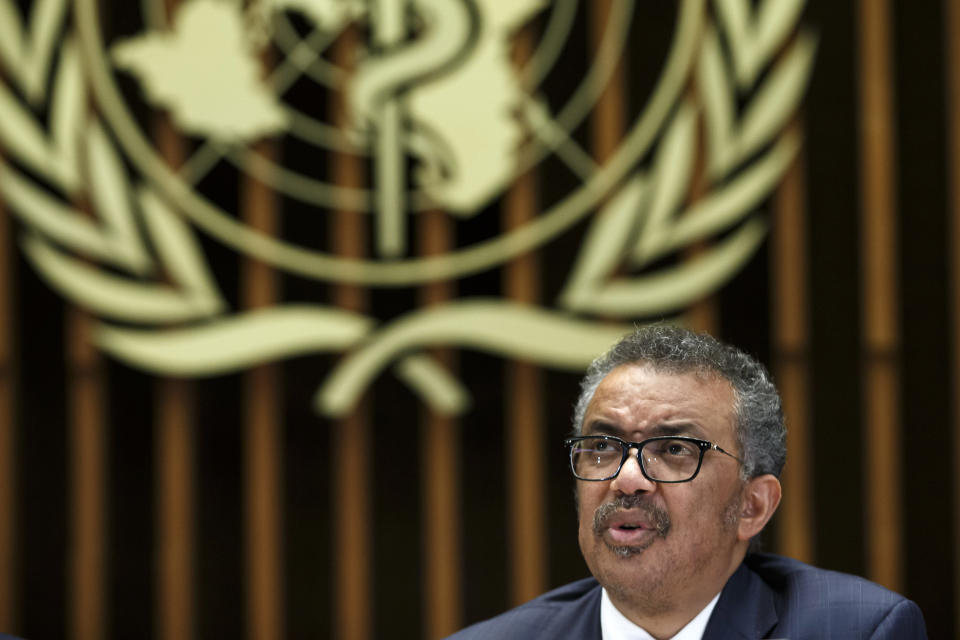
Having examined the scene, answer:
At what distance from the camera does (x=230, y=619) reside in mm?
2904

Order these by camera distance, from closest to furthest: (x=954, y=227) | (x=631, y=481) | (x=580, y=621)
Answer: (x=631, y=481), (x=580, y=621), (x=954, y=227)

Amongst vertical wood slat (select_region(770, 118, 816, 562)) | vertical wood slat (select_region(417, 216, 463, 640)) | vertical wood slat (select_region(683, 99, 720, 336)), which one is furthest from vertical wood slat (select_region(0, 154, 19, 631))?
vertical wood slat (select_region(770, 118, 816, 562))

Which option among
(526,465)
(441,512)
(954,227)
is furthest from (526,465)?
(954,227)

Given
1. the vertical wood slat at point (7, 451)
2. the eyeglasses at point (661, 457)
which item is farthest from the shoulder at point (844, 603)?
the vertical wood slat at point (7, 451)

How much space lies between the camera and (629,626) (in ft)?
5.24

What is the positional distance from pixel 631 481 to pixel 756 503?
224 millimetres

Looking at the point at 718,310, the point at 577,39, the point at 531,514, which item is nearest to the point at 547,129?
the point at 577,39

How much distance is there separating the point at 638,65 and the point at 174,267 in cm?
132

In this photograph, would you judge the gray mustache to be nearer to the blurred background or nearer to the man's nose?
the man's nose

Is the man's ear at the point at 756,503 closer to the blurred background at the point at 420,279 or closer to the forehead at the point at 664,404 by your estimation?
the forehead at the point at 664,404

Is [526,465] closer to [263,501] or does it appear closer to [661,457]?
[263,501]

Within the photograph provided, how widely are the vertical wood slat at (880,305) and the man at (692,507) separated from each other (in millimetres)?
1290

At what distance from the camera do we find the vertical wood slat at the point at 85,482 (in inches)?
114

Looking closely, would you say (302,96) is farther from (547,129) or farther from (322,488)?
(322,488)
